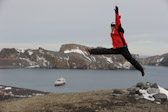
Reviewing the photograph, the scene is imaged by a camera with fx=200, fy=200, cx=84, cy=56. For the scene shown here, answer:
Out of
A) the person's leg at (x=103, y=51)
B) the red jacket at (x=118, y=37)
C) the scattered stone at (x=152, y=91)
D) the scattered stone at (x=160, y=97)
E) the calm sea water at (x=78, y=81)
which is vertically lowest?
the calm sea water at (x=78, y=81)

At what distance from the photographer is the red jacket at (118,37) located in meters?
5.92

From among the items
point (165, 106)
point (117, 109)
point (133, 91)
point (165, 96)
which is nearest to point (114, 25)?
point (117, 109)

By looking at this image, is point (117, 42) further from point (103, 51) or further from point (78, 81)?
point (78, 81)

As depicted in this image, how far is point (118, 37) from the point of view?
6043mm

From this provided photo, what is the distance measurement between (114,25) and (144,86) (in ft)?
55.5

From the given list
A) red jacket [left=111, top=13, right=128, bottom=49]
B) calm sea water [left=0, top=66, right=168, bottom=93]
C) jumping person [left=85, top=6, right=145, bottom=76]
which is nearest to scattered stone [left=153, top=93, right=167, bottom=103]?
jumping person [left=85, top=6, right=145, bottom=76]

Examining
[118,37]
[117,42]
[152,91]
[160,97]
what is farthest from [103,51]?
[152,91]

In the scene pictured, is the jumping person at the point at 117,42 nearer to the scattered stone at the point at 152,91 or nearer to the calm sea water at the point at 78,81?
the scattered stone at the point at 152,91

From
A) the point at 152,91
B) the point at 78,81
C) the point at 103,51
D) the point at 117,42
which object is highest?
the point at 117,42

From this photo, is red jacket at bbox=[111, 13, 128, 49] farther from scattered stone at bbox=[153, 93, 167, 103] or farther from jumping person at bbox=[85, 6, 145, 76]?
scattered stone at bbox=[153, 93, 167, 103]

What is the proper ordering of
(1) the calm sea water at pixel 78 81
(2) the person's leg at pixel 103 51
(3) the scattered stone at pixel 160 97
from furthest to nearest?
(1) the calm sea water at pixel 78 81, (3) the scattered stone at pixel 160 97, (2) the person's leg at pixel 103 51

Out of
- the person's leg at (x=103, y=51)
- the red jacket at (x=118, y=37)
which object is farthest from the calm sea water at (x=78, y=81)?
the red jacket at (x=118, y=37)

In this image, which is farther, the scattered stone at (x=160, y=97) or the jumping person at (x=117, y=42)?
the scattered stone at (x=160, y=97)

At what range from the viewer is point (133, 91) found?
69.0ft
